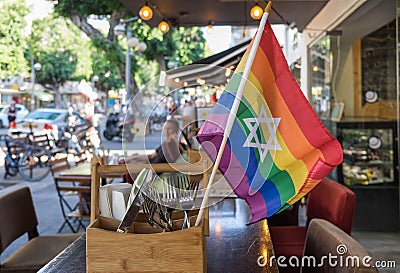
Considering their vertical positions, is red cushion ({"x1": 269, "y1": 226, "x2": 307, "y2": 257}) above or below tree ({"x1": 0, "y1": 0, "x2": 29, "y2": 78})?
below

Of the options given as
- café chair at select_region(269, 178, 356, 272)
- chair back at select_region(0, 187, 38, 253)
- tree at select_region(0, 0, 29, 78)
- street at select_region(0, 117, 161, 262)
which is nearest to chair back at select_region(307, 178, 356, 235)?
café chair at select_region(269, 178, 356, 272)

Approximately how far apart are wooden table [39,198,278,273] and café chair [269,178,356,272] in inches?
25.6

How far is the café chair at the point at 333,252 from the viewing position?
59.5 inches

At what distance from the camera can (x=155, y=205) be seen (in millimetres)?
1531

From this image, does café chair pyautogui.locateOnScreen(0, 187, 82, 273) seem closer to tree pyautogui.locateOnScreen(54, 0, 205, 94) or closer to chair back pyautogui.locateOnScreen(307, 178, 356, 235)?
chair back pyautogui.locateOnScreen(307, 178, 356, 235)

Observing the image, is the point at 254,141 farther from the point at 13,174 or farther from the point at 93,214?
the point at 13,174

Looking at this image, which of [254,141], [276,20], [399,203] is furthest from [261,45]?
[276,20]

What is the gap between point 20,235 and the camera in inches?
122

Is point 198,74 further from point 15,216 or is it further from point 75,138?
point 75,138

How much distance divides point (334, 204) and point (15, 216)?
208 centimetres

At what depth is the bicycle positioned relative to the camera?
948cm

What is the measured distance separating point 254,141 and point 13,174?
30.4 ft

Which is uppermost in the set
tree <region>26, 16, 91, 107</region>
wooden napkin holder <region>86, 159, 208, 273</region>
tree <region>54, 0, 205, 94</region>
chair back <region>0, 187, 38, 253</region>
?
tree <region>26, 16, 91, 107</region>

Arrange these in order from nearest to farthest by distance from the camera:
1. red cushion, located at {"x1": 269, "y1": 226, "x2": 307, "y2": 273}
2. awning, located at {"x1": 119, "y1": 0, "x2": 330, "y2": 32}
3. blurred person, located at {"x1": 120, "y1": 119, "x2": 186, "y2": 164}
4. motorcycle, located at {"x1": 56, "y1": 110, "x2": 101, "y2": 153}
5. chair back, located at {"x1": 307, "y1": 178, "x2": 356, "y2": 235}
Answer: blurred person, located at {"x1": 120, "y1": 119, "x2": 186, "y2": 164}, chair back, located at {"x1": 307, "y1": 178, "x2": 356, "y2": 235}, red cushion, located at {"x1": 269, "y1": 226, "x2": 307, "y2": 273}, awning, located at {"x1": 119, "y1": 0, "x2": 330, "y2": 32}, motorcycle, located at {"x1": 56, "y1": 110, "x2": 101, "y2": 153}
